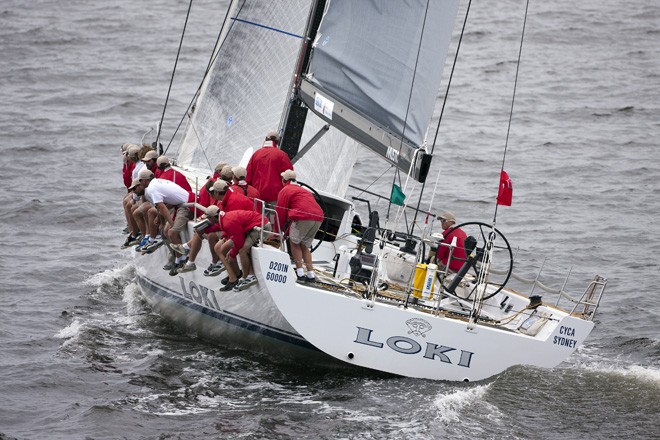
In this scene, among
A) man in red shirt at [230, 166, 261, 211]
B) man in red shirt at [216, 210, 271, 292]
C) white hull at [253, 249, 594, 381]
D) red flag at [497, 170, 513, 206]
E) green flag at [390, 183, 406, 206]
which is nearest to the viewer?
white hull at [253, 249, 594, 381]

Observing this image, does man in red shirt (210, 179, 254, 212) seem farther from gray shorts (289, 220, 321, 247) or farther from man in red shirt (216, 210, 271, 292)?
gray shorts (289, 220, 321, 247)

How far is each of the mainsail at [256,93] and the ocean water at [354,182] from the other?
176cm

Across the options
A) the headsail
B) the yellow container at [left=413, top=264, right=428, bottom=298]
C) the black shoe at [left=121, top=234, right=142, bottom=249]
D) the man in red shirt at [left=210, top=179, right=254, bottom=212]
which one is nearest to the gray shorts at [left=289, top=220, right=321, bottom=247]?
the man in red shirt at [left=210, top=179, right=254, bottom=212]

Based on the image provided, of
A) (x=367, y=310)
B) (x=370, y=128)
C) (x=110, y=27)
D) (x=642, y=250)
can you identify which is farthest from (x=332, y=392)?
(x=110, y=27)

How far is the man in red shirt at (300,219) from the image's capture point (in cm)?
1295

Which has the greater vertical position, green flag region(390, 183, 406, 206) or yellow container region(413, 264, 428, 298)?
A: green flag region(390, 183, 406, 206)

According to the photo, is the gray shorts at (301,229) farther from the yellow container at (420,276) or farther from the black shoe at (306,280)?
the yellow container at (420,276)

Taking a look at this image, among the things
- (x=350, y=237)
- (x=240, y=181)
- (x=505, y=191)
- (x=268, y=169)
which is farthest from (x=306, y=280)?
(x=350, y=237)

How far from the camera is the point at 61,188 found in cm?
2253

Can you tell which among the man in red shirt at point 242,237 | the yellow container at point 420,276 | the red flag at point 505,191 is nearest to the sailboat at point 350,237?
the yellow container at point 420,276

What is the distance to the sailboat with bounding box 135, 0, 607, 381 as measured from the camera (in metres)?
12.6

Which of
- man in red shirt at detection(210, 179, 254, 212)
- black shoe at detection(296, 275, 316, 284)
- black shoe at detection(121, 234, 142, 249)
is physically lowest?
black shoe at detection(121, 234, 142, 249)

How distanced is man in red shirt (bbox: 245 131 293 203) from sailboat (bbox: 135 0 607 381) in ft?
2.36

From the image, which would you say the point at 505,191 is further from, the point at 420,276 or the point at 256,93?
the point at 256,93
